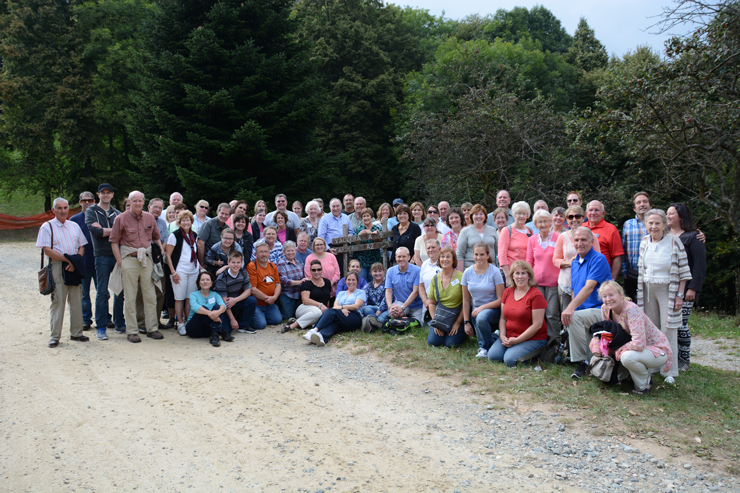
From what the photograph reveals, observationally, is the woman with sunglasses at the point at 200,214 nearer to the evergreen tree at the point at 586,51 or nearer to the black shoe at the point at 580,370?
the black shoe at the point at 580,370

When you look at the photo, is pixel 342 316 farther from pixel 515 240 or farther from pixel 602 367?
pixel 602 367

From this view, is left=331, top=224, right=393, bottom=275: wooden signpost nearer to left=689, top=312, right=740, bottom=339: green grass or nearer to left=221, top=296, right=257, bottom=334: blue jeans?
left=221, top=296, right=257, bottom=334: blue jeans

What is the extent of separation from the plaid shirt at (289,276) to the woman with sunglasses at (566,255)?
4.48m

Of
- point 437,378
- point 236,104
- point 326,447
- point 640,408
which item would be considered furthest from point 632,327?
point 236,104

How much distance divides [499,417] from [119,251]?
232 inches

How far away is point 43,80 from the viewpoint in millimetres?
24281

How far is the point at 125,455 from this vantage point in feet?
14.0

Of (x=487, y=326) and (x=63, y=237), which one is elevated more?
(x=63, y=237)

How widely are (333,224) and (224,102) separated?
794cm

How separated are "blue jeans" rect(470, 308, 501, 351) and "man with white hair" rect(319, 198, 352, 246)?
3.98 m

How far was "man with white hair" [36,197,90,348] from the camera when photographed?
285 inches

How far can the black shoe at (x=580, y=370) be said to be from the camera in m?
5.78

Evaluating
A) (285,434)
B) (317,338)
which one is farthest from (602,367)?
(317,338)

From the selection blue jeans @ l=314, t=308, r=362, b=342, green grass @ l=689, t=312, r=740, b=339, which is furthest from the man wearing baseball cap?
green grass @ l=689, t=312, r=740, b=339
